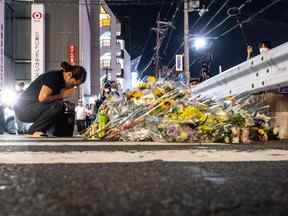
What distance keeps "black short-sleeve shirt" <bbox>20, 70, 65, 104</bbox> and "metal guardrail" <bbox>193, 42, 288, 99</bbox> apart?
197 centimetres

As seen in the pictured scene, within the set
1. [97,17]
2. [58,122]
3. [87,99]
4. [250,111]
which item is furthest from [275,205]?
[97,17]

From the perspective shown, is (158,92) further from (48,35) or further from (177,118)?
(48,35)

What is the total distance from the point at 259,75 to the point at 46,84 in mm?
2892

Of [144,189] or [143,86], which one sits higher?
[143,86]

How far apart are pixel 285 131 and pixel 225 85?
2.32m

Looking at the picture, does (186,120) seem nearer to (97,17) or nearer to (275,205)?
(275,205)

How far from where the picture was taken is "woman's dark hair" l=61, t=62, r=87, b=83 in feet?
22.4

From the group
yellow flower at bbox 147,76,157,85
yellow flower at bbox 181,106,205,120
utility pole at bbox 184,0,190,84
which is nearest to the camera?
yellow flower at bbox 181,106,205,120

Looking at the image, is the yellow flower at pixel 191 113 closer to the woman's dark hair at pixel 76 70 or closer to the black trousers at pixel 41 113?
the woman's dark hair at pixel 76 70

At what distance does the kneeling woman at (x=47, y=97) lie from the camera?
274 inches

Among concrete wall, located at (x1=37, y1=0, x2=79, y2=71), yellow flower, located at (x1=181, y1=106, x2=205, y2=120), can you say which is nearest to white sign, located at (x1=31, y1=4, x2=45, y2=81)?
concrete wall, located at (x1=37, y1=0, x2=79, y2=71)

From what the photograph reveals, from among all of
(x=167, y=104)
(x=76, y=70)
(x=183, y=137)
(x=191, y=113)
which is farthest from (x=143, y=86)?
(x=183, y=137)

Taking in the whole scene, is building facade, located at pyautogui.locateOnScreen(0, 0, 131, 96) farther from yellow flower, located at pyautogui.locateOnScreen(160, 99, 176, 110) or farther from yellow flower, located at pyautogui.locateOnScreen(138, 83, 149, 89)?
yellow flower, located at pyautogui.locateOnScreen(160, 99, 176, 110)

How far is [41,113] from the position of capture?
7.22 m
